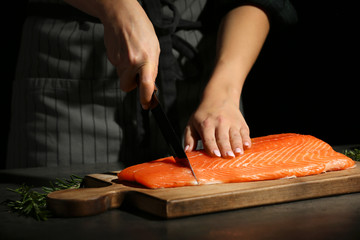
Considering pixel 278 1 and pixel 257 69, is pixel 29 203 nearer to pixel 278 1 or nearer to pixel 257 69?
pixel 278 1

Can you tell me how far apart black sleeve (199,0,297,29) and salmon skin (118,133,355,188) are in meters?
0.79

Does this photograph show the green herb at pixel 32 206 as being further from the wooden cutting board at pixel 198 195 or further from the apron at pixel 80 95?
the apron at pixel 80 95

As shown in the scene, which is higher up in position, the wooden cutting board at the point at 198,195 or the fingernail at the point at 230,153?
the fingernail at the point at 230,153

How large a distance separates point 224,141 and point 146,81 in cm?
37

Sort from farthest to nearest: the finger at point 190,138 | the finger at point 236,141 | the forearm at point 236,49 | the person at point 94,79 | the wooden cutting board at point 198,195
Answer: the person at point 94,79 → the forearm at point 236,49 → the finger at point 190,138 → the finger at point 236,141 → the wooden cutting board at point 198,195

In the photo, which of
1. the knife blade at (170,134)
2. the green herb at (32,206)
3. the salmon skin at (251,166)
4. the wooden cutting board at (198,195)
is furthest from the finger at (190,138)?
the green herb at (32,206)

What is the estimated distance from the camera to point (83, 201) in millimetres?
1113

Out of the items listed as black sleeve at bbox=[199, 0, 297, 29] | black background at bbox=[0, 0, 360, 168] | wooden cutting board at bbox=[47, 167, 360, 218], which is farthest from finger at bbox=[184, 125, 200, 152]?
black background at bbox=[0, 0, 360, 168]

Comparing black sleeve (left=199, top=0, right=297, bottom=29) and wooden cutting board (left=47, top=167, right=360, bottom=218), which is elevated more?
black sleeve (left=199, top=0, right=297, bottom=29)

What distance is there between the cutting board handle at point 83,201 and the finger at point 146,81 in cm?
38

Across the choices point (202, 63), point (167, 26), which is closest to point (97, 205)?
point (167, 26)

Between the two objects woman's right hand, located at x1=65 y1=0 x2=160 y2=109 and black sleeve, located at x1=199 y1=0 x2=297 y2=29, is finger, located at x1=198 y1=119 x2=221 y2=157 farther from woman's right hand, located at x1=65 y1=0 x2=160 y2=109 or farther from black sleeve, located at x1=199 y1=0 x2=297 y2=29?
black sleeve, located at x1=199 y1=0 x2=297 y2=29

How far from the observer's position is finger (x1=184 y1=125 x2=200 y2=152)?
1.70 m

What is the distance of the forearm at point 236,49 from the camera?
1.87 metres
